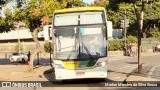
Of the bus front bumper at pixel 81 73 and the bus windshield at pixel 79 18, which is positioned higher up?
the bus windshield at pixel 79 18

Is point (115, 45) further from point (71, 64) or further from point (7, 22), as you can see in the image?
point (71, 64)

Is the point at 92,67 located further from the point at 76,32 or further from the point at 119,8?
the point at 119,8

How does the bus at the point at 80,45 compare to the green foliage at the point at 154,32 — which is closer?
the bus at the point at 80,45

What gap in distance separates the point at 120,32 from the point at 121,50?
14.2 m

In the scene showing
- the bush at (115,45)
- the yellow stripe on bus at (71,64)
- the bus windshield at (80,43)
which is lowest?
the bush at (115,45)

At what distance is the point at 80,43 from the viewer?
20422 mm

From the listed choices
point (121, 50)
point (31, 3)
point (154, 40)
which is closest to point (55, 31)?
point (31, 3)

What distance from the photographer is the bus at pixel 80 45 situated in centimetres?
2009

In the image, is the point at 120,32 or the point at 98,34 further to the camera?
the point at 120,32

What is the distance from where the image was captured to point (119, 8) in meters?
76.4

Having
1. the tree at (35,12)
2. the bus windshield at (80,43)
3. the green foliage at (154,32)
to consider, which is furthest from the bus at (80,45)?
the green foliage at (154,32)

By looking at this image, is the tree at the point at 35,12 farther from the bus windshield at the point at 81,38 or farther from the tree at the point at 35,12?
the bus windshield at the point at 81,38

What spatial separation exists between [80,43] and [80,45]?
100mm

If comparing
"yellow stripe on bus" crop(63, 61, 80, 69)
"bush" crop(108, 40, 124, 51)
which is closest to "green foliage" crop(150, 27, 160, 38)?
"bush" crop(108, 40, 124, 51)
